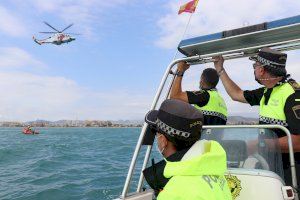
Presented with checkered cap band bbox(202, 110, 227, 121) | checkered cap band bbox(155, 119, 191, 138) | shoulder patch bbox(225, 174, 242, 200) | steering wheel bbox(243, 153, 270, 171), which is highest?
checkered cap band bbox(202, 110, 227, 121)

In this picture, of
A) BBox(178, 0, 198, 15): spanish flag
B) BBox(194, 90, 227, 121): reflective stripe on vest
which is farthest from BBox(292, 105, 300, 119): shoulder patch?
BBox(178, 0, 198, 15): spanish flag

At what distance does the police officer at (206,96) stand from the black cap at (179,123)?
2.38 m

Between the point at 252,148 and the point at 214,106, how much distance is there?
1.27 meters

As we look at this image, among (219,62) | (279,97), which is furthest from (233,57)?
(279,97)

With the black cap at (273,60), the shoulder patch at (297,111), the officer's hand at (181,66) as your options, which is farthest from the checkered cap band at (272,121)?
the officer's hand at (181,66)

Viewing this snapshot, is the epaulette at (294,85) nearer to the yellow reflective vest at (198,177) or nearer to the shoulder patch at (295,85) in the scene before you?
the shoulder patch at (295,85)

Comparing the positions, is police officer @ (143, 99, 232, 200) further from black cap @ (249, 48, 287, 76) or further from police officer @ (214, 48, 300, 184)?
black cap @ (249, 48, 287, 76)

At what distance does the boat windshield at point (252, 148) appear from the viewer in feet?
Result: 10.9

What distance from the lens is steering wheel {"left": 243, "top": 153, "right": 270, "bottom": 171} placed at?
3287 millimetres

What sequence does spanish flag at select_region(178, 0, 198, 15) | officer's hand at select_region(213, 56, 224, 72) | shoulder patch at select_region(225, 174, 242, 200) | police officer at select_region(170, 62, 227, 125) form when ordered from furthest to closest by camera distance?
spanish flag at select_region(178, 0, 198, 15) → police officer at select_region(170, 62, 227, 125) → officer's hand at select_region(213, 56, 224, 72) → shoulder patch at select_region(225, 174, 242, 200)

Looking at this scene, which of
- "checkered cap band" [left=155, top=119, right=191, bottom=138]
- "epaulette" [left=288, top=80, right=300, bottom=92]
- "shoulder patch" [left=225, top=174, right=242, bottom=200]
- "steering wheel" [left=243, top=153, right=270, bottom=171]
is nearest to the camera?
"checkered cap band" [left=155, top=119, right=191, bottom=138]

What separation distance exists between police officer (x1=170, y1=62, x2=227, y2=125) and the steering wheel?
49.3 inches

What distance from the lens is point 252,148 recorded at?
11.2ft

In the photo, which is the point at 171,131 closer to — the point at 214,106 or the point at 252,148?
the point at 252,148
